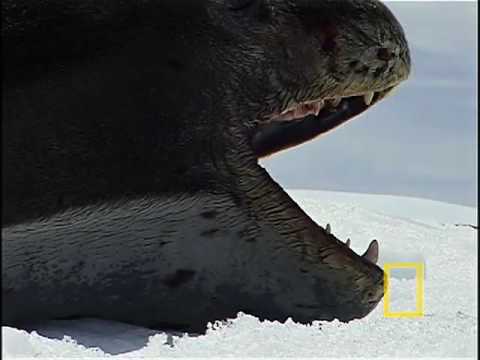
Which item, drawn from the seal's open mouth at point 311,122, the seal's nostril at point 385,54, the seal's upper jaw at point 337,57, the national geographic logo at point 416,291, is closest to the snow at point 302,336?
the national geographic logo at point 416,291

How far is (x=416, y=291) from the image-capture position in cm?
243

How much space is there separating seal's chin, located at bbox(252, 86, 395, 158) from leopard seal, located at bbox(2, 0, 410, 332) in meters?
0.01

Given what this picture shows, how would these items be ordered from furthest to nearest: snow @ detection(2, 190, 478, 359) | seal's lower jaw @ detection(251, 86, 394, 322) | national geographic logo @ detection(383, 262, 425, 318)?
national geographic logo @ detection(383, 262, 425, 318) < seal's lower jaw @ detection(251, 86, 394, 322) < snow @ detection(2, 190, 478, 359)

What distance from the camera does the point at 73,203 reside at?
1.76 meters

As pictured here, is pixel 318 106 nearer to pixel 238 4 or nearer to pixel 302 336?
pixel 238 4

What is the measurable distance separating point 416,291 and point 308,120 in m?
0.52

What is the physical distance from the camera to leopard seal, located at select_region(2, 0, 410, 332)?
1745mm

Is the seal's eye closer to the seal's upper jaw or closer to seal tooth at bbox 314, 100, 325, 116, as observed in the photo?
the seal's upper jaw

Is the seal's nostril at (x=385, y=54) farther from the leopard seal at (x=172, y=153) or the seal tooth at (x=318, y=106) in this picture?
the seal tooth at (x=318, y=106)

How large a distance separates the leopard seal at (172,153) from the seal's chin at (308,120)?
11 mm

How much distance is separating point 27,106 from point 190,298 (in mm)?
501

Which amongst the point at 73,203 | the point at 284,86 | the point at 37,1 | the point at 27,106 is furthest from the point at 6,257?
the point at 284,86

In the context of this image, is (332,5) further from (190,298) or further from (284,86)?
(190,298)

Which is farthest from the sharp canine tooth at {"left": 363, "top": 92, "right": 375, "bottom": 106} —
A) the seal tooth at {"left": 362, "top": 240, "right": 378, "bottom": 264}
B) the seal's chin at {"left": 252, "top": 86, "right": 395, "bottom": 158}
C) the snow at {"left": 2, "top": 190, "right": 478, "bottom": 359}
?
the snow at {"left": 2, "top": 190, "right": 478, "bottom": 359}
